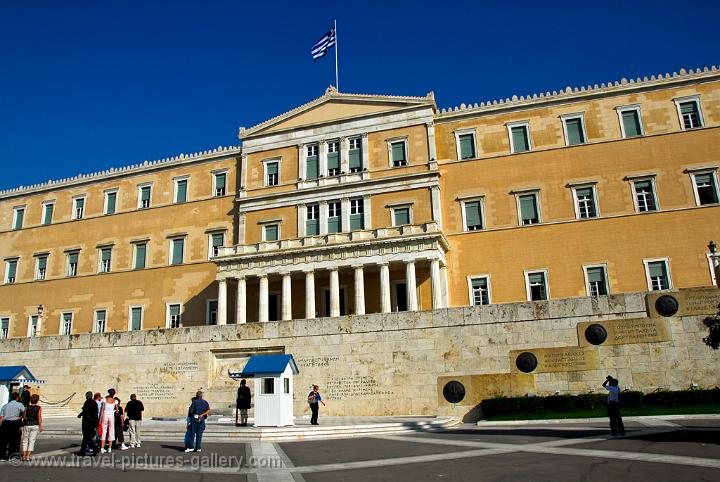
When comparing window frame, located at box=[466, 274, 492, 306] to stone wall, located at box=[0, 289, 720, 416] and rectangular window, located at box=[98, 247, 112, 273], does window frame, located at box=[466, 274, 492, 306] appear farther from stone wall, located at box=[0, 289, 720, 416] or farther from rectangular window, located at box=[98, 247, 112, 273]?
rectangular window, located at box=[98, 247, 112, 273]

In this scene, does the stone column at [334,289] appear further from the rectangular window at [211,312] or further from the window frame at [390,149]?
the rectangular window at [211,312]

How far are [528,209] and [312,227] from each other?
563 inches

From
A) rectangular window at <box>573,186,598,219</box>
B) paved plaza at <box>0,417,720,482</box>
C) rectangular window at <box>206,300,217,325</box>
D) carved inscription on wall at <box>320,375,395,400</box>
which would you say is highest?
rectangular window at <box>573,186,598,219</box>

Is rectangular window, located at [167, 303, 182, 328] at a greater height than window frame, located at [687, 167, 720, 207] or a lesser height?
lesser

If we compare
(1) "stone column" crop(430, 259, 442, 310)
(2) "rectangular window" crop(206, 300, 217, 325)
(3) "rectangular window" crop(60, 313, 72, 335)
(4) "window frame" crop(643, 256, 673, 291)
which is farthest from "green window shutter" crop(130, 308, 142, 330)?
(4) "window frame" crop(643, 256, 673, 291)

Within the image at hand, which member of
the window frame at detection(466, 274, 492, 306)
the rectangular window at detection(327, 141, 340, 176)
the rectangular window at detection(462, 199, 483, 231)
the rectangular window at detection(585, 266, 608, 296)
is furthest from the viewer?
the rectangular window at detection(327, 141, 340, 176)

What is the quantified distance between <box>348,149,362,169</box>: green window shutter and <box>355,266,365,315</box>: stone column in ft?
27.7

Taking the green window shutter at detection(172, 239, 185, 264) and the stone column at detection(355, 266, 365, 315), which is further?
the green window shutter at detection(172, 239, 185, 264)

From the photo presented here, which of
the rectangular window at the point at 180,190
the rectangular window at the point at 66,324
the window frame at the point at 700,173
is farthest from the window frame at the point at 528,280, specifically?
the rectangular window at the point at 66,324

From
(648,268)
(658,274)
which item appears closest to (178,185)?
(648,268)

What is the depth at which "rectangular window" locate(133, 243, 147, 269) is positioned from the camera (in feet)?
152

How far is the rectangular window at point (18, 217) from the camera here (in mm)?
53000

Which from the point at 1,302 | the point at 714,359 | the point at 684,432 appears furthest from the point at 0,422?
the point at 1,302

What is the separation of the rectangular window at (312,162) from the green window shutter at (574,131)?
1681 cm
